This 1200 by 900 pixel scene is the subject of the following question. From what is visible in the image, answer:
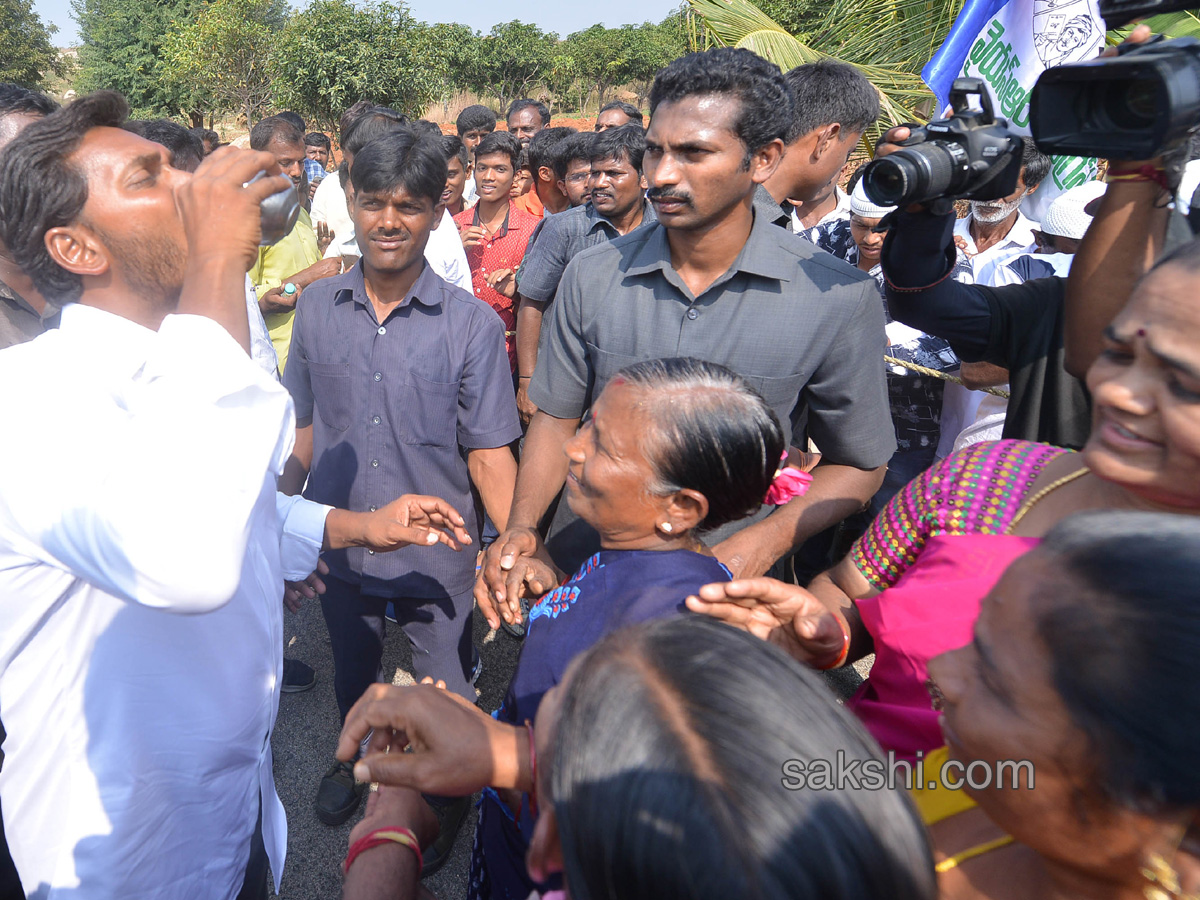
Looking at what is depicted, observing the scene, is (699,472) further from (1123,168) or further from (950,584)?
(1123,168)

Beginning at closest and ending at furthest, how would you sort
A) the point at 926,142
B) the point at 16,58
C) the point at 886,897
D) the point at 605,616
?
the point at 886,897 → the point at 605,616 → the point at 926,142 → the point at 16,58

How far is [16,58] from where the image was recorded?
2297 centimetres

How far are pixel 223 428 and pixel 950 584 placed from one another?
1144 millimetres

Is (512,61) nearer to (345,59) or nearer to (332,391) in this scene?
(345,59)

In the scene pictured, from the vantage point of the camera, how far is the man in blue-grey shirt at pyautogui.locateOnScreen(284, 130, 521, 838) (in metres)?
2.38

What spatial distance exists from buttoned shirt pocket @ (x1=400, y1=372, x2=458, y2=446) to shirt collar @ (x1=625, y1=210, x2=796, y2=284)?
762 millimetres

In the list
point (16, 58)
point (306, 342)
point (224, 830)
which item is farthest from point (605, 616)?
point (16, 58)

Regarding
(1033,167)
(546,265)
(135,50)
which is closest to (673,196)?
(546,265)

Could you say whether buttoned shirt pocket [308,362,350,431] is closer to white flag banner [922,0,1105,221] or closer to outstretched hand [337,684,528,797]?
outstretched hand [337,684,528,797]

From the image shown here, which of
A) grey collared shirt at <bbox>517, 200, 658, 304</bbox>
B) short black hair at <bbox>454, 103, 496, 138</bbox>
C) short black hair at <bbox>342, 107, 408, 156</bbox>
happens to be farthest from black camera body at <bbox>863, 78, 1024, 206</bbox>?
short black hair at <bbox>454, 103, 496, 138</bbox>

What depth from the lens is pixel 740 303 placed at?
1.99 m

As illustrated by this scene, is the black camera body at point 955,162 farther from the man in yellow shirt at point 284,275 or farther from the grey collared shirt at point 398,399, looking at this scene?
the man in yellow shirt at point 284,275

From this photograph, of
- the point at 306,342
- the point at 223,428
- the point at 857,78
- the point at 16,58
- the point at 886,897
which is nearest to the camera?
the point at 886,897

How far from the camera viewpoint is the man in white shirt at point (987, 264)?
9.25ft
